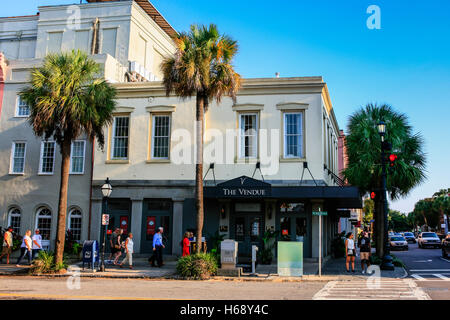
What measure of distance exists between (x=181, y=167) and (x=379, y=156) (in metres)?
10.0

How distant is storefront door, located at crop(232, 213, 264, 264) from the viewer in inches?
864

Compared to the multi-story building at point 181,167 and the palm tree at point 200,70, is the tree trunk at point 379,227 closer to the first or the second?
the multi-story building at point 181,167

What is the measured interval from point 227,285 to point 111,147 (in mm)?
12003

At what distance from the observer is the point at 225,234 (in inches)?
843

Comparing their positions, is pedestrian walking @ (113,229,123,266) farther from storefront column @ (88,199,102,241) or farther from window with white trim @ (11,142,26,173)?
window with white trim @ (11,142,26,173)

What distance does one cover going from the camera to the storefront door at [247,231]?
21938mm

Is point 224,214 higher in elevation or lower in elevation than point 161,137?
lower

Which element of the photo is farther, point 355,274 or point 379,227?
point 379,227

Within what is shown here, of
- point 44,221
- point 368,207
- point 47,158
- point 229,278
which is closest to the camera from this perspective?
point 229,278

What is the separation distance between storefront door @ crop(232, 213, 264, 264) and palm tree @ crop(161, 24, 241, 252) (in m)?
4.96

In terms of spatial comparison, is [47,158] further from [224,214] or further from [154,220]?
[224,214]

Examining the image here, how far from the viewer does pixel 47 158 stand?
24797mm

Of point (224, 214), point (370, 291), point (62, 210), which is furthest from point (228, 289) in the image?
point (224, 214)
